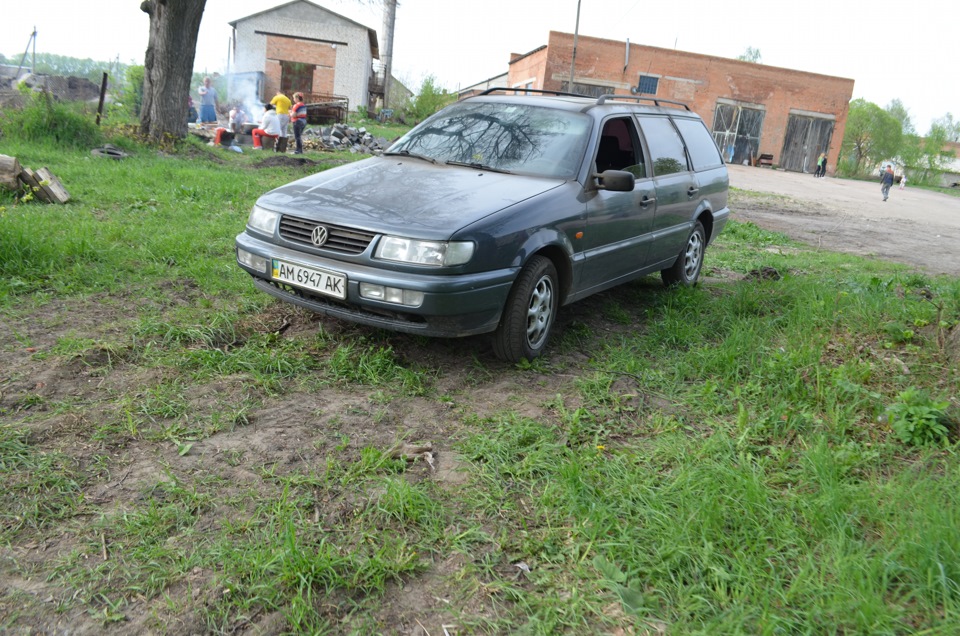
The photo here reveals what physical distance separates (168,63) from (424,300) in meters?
12.1

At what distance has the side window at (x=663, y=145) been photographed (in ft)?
19.0

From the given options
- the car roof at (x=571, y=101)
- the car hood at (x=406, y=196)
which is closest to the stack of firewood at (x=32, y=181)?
the car hood at (x=406, y=196)

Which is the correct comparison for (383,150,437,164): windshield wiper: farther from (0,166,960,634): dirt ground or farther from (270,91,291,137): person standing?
(270,91,291,137): person standing

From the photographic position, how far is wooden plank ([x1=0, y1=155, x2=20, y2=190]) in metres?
7.43

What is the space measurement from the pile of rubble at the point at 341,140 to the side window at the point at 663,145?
1545 centimetres

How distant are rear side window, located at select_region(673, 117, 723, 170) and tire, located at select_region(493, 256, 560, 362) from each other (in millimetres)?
2762

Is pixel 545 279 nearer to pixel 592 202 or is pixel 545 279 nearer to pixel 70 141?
pixel 592 202

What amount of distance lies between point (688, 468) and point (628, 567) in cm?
76

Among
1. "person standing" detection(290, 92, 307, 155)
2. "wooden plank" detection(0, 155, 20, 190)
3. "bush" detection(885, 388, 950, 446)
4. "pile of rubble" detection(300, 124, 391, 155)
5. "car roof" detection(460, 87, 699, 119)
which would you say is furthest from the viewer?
"pile of rubble" detection(300, 124, 391, 155)

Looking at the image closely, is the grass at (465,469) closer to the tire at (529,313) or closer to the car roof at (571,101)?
the tire at (529,313)

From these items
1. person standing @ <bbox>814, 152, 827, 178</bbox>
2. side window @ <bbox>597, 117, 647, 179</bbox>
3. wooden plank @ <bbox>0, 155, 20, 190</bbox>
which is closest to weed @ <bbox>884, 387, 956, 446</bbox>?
side window @ <bbox>597, 117, 647, 179</bbox>

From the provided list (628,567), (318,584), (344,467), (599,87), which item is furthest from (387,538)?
(599,87)

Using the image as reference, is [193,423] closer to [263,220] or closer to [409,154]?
[263,220]

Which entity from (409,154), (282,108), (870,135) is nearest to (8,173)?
(409,154)
